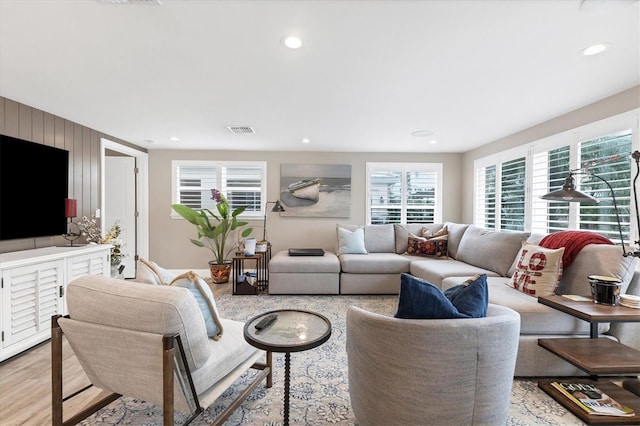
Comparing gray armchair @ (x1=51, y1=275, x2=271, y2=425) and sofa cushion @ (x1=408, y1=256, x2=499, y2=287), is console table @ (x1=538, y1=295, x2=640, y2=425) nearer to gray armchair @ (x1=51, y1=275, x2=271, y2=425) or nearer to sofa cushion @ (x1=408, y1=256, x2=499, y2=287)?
sofa cushion @ (x1=408, y1=256, x2=499, y2=287)

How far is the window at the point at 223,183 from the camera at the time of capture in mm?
4820

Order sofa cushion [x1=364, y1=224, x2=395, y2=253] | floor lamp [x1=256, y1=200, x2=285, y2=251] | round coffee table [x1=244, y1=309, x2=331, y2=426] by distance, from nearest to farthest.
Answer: round coffee table [x1=244, y1=309, x2=331, y2=426]
floor lamp [x1=256, y1=200, x2=285, y2=251]
sofa cushion [x1=364, y1=224, x2=395, y2=253]

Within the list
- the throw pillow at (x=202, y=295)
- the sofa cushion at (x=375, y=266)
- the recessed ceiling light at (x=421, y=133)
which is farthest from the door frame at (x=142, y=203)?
the recessed ceiling light at (x=421, y=133)

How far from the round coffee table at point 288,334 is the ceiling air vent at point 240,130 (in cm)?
250

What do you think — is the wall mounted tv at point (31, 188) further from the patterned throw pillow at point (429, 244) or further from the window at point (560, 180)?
the window at point (560, 180)

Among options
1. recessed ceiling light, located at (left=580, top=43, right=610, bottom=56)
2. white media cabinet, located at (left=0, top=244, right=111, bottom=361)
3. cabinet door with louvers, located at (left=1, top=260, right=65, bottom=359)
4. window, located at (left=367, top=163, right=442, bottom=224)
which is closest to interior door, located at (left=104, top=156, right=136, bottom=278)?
white media cabinet, located at (left=0, top=244, right=111, bottom=361)

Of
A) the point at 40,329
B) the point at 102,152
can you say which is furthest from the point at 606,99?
the point at 102,152

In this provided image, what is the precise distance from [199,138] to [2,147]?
1.95m

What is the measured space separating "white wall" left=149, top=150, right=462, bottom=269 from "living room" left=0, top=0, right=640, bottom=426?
2 centimetres

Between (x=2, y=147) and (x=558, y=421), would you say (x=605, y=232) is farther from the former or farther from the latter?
(x=2, y=147)

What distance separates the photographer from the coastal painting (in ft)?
15.8

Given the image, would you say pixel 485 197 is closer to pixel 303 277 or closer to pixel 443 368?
pixel 303 277

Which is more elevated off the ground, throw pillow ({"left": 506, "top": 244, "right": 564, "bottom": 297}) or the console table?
throw pillow ({"left": 506, "top": 244, "right": 564, "bottom": 297})

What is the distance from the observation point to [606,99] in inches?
101
